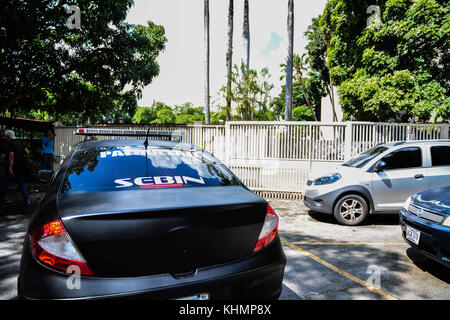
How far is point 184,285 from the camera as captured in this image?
170 centimetres

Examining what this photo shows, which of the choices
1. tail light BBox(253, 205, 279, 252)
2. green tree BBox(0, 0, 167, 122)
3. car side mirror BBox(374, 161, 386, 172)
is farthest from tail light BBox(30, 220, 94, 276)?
green tree BBox(0, 0, 167, 122)

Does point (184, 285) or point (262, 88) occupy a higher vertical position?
point (262, 88)

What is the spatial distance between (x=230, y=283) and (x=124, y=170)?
1174 mm

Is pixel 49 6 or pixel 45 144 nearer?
pixel 49 6

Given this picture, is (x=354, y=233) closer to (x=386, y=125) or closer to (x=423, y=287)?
(x=423, y=287)

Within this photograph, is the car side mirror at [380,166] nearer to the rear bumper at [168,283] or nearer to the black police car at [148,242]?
the black police car at [148,242]

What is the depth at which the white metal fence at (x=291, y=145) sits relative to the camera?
822 centimetres

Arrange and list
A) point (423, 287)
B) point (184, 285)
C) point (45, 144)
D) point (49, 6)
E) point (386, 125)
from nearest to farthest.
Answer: point (184, 285), point (423, 287), point (386, 125), point (49, 6), point (45, 144)

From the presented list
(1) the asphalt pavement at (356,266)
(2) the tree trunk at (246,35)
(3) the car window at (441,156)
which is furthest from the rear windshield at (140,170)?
(2) the tree trunk at (246,35)

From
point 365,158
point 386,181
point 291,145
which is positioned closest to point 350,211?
point 386,181

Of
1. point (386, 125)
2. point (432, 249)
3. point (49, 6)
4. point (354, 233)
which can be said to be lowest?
point (354, 233)

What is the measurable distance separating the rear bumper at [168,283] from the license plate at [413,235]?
8.00ft

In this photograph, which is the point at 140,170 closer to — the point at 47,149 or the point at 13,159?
the point at 13,159
